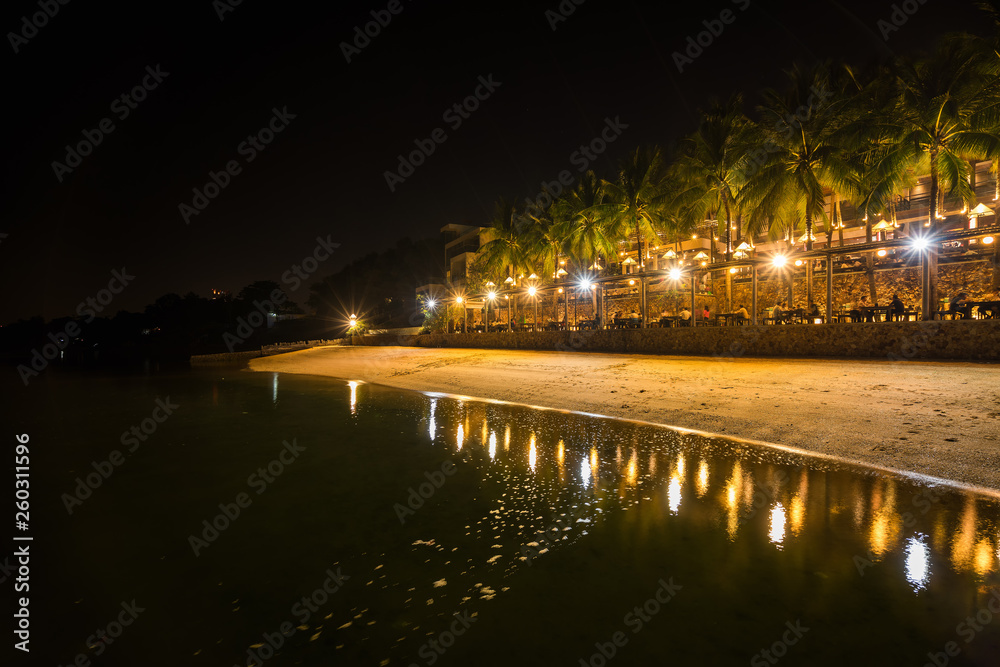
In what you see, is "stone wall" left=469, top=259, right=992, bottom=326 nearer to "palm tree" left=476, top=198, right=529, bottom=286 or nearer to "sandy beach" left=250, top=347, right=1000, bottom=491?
"palm tree" left=476, top=198, right=529, bottom=286

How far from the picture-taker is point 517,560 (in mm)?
5254

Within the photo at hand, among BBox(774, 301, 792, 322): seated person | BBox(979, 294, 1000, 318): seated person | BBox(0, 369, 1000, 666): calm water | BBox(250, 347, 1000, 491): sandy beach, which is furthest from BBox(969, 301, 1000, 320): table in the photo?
BBox(0, 369, 1000, 666): calm water

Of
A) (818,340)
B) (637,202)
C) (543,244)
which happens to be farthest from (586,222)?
(818,340)

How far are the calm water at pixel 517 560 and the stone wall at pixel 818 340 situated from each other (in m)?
10.3

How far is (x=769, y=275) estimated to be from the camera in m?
31.2

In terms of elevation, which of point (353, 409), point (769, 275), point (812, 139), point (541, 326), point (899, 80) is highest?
Result: point (899, 80)

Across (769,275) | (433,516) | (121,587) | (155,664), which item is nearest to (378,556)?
(433,516)

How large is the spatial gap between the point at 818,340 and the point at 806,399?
7101 mm

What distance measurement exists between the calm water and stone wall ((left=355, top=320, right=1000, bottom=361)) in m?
10.3

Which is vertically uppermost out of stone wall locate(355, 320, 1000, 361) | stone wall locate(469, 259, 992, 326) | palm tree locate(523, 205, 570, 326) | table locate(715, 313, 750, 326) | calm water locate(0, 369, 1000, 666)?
palm tree locate(523, 205, 570, 326)

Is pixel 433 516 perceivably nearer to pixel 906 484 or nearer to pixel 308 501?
pixel 308 501

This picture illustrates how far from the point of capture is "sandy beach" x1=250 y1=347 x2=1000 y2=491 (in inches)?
339

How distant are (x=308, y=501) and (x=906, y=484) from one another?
29.7 feet

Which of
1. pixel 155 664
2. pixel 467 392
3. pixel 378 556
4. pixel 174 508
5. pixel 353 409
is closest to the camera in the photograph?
pixel 155 664
